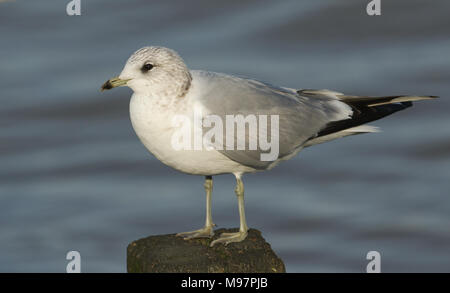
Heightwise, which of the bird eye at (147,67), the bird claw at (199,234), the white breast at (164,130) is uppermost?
the bird eye at (147,67)

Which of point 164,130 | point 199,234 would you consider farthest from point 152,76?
point 199,234

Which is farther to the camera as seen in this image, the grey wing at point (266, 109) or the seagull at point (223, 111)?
the grey wing at point (266, 109)

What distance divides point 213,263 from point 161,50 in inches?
78.8

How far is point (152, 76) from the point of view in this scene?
7.76 m

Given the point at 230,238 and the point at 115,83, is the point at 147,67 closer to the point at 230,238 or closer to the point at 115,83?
the point at 115,83

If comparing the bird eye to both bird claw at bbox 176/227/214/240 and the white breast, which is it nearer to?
the white breast

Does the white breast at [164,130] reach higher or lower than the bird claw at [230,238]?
higher

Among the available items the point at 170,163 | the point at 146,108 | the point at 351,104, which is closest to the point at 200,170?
the point at 170,163

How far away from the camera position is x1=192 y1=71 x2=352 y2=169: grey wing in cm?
800

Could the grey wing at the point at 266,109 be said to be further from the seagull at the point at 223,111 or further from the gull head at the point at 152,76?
the gull head at the point at 152,76

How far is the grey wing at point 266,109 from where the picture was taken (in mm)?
8000

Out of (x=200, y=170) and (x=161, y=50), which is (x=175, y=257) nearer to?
(x=200, y=170)

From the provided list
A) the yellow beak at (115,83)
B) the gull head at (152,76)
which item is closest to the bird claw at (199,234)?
the gull head at (152,76)

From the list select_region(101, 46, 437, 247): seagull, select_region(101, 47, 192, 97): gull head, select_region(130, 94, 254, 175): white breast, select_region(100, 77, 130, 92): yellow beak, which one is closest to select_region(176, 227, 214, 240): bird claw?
select_region(101, 46, 437, 247): seagull
